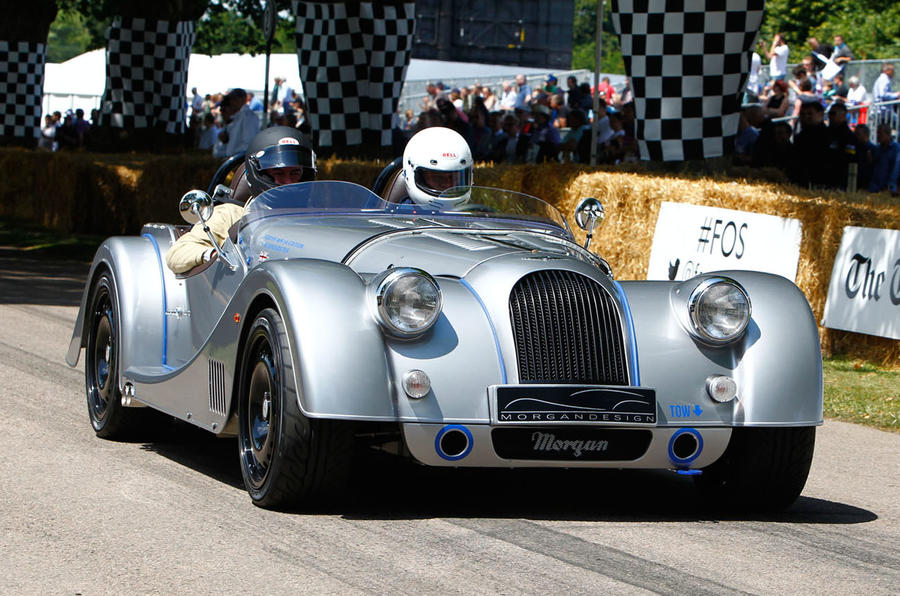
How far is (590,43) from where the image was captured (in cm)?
10631

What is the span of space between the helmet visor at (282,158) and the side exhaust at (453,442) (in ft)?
7.95

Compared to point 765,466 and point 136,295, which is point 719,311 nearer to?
point 765,466

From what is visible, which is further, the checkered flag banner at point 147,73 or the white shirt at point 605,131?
the checkered flag banner at point 147,73

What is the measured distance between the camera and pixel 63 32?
5487 inches

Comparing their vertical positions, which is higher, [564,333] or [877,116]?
[877,116]

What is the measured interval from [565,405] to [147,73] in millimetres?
20691

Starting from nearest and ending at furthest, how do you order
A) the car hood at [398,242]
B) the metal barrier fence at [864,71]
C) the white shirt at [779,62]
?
the car hood at [398,242]
the metal barrier fence at [864,71]
the white shirt at [779,62]

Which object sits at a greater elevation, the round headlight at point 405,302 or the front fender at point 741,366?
the round headlight at point 405,302

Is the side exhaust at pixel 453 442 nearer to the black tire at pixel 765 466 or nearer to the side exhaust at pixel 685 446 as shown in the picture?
the side exhaust at pixel 685 446

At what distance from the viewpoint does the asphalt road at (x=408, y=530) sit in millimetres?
4535

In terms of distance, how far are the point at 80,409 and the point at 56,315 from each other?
4451mm

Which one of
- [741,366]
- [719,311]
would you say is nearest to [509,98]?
[719,311]

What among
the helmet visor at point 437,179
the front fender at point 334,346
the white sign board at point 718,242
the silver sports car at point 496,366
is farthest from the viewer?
the white sign board at point 718,242

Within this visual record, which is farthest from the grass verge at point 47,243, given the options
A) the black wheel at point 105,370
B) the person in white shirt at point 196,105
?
the person in white shirt at point 196,105
